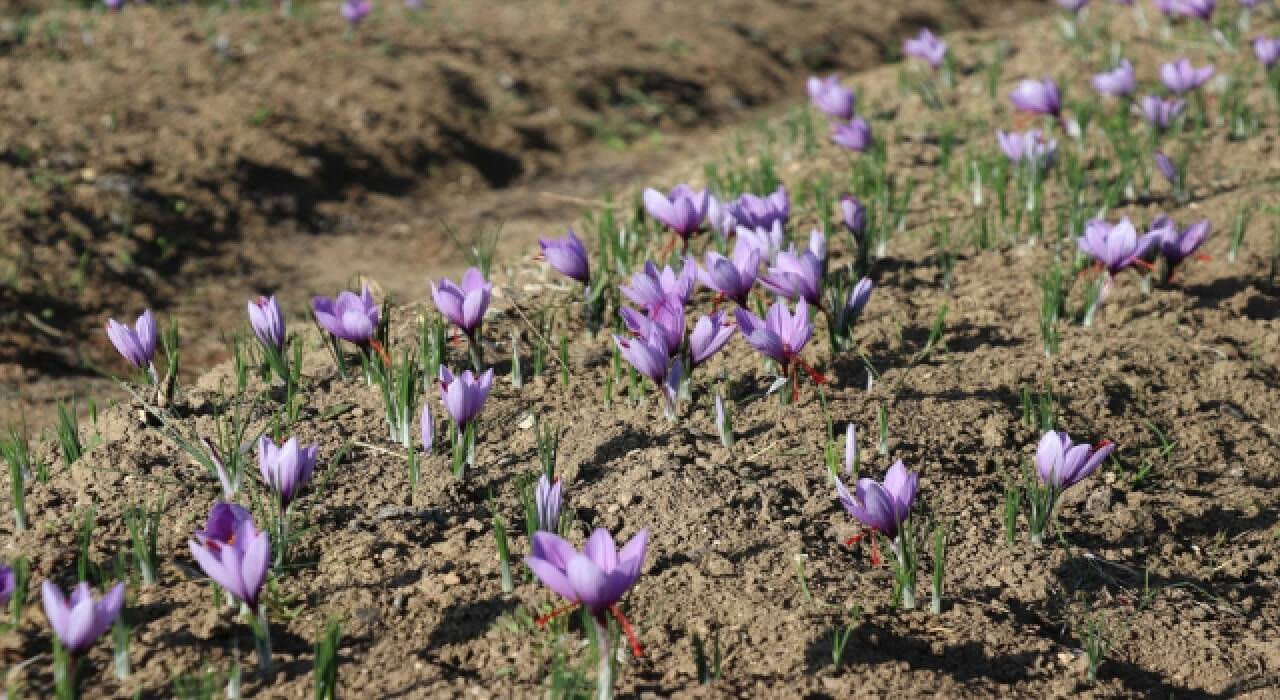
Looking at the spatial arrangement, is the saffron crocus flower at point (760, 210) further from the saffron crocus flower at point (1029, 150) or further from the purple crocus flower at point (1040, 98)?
the purple crocus flower at point (1040, 98)

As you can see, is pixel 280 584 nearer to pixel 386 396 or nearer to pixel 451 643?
pixel 451 643

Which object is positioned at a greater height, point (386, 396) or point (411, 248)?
point (386, 396)

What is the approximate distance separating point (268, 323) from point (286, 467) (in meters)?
0.79

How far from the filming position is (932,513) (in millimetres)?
3016

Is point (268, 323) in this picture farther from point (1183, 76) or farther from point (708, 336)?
point (1183, 76)

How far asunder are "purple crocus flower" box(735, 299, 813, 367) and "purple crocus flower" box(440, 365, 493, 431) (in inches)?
24.0

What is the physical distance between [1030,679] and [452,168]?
15.6 ft

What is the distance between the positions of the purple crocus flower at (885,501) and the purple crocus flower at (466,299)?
3.64ft

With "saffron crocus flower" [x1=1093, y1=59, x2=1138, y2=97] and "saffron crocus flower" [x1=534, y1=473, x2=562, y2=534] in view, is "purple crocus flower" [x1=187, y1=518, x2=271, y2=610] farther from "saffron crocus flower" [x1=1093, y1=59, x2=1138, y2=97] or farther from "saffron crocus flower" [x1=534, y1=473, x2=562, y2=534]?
"saffron crocus flower" [x1=1093, y1=59, x2=1138, y2=97]

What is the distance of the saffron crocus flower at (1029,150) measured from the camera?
4723mm

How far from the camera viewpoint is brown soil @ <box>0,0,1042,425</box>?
17.6 ft

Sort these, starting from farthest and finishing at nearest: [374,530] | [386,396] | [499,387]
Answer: [499,387]
[386,396]
[374,530]

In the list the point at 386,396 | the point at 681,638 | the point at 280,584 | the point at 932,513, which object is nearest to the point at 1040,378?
the point at 932,513

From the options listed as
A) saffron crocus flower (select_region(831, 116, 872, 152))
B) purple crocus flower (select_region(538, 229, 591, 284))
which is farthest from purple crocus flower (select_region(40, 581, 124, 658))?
saffron crocus flower (select_region(831, 116, 872, 152))
